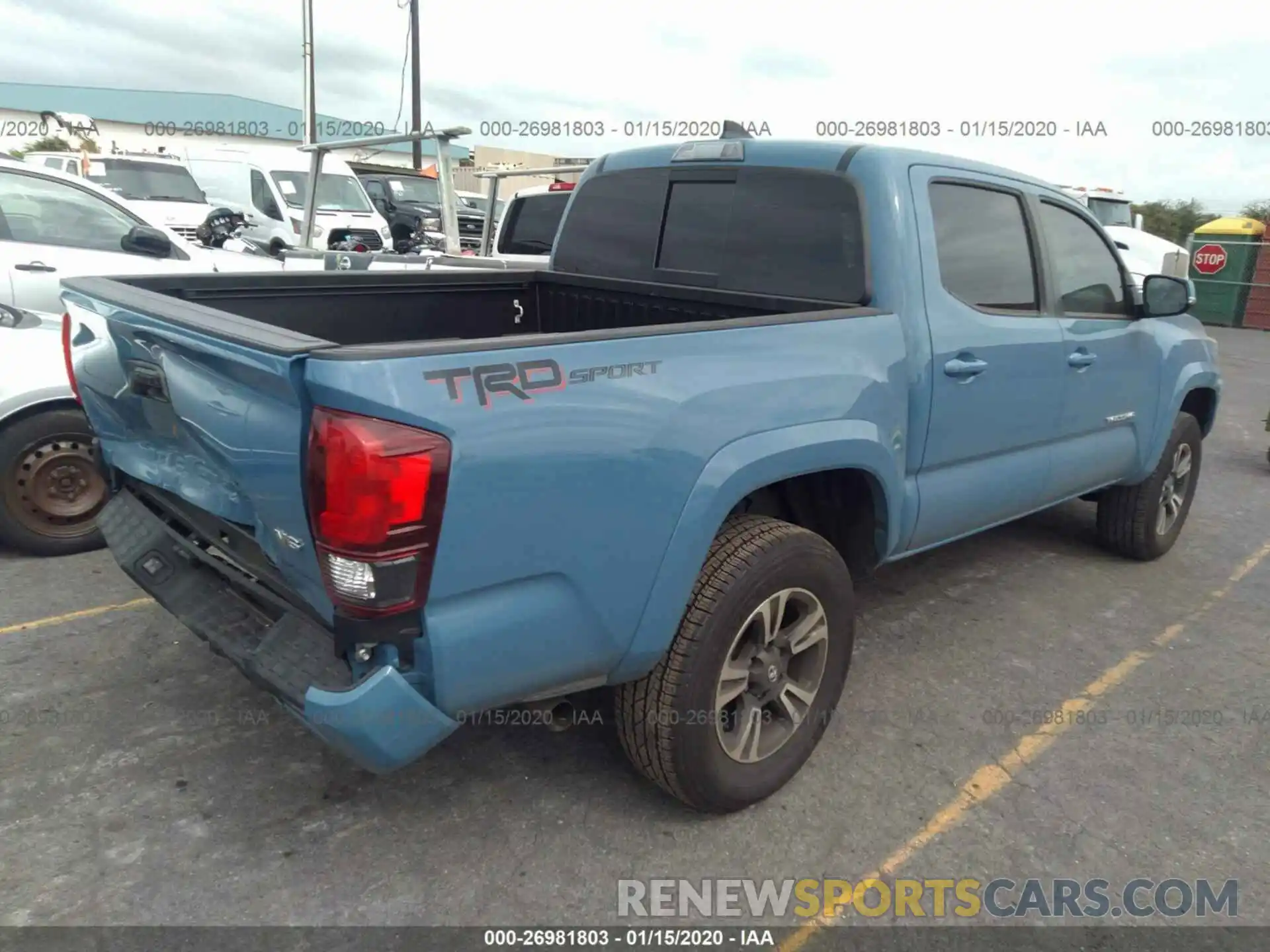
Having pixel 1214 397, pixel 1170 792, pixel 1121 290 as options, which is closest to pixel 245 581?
pixel 1170 792

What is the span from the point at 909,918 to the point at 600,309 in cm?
255

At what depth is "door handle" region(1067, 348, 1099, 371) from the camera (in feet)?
12.5

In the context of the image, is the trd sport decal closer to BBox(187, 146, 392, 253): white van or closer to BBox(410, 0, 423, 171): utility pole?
BBox(187, 146, 392, 253): white van

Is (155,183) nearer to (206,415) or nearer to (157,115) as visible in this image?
(206,415)

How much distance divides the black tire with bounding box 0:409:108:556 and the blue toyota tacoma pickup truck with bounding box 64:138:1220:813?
1495 mm

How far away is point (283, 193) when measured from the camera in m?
14.8

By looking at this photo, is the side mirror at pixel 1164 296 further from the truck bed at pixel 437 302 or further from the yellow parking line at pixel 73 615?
the yellow parking line at pixel 73 615

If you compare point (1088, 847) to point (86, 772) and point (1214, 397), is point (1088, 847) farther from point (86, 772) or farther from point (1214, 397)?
point (1214, 397)

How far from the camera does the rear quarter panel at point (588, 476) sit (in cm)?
195

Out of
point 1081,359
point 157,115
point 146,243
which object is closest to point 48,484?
point 146,243

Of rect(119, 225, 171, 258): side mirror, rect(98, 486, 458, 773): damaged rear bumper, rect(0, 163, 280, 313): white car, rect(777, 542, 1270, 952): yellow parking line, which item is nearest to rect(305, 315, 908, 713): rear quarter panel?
rect(98, 486, 458, 773): damaged rear bumper

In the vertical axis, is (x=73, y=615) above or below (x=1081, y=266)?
below

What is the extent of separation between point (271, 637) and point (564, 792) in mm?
1023

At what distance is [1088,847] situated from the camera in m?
2.71
